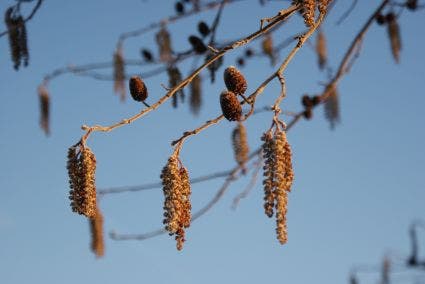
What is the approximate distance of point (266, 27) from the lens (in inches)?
82.2

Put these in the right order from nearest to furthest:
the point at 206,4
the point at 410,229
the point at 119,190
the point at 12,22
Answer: the point at 12,22, the point at 410,229, the point at 206,4, the point at 119,190

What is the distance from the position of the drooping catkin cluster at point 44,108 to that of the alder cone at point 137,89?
2604mm

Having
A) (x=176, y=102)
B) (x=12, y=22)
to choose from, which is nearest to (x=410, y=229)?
(x=176, y=102)

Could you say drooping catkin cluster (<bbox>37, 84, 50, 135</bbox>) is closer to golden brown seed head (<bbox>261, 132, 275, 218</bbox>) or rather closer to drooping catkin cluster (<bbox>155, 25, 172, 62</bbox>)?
drooping catkin cluster (<bbox>155, 25, 172, 62</bbox>)

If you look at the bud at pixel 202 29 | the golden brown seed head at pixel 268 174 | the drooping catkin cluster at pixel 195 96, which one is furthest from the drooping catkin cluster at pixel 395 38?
the golden brown seed head at pixel 268 174

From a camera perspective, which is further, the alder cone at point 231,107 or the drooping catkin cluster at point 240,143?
the drooping catkin cluster at point 240,143

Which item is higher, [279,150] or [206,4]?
[206,4]

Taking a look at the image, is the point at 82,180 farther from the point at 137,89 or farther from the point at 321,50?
the point at 321,50

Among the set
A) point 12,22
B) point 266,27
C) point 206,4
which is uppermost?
point 206,4

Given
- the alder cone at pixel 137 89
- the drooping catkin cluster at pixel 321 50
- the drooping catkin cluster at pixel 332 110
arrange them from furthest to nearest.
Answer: the drooping catkin cluster at pixel 321 50 → the drooping catkin cluster at pixel 332 110 → the alder cone at pixel 137 89

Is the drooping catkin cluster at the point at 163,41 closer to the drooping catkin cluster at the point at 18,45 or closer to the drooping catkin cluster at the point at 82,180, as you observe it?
the drooping catkin cluster at the point at 18,45

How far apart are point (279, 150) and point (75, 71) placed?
3.34m

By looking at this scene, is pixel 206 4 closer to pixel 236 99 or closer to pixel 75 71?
pixel 75 71

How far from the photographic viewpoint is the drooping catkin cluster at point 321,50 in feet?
17.1
